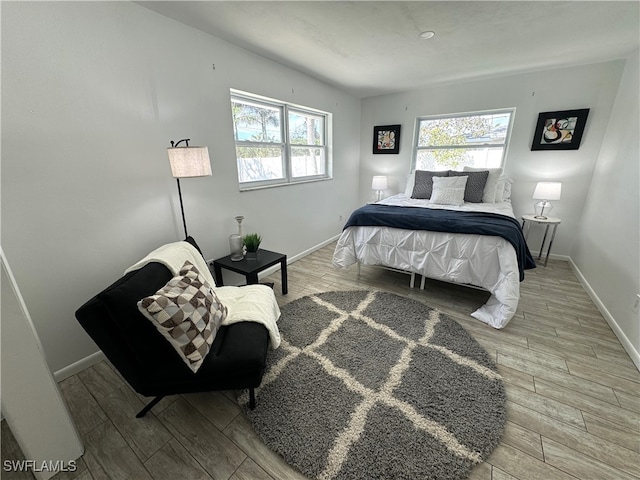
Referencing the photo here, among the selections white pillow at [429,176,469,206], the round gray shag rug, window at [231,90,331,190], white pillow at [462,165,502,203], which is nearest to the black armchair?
the round gray shag rug

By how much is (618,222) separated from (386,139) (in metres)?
3.05

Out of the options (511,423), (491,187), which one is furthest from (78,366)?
(491,187)

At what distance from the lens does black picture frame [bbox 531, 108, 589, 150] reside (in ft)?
10.4

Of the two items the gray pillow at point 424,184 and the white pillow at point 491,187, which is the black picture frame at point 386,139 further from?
the white pillow at point 491,187

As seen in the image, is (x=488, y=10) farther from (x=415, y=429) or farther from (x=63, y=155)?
(x=63, y=155)

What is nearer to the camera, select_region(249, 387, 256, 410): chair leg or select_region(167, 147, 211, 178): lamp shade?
select_region(249, 387, 256, 410): chair leg

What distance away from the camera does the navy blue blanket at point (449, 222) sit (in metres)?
2.23

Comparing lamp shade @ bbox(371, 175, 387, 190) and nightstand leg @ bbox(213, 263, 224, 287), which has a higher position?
lamp shade @ bbox(371, 175, 387, 190)

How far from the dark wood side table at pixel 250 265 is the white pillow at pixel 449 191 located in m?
2.18

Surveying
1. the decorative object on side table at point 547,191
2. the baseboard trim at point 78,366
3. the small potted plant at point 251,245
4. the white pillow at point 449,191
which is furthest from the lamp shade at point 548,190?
the baseboard trim at point 78,366

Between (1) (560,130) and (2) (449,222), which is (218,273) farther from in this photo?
(1) (560,130)

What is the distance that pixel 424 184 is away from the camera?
12.0ft

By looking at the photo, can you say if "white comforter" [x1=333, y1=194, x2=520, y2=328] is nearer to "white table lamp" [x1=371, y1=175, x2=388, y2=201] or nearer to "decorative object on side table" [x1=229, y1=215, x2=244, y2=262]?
"decorative object on side table" [x1=229, y1=215, x2=244, y2=262]

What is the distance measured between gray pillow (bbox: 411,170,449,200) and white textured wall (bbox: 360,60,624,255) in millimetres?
923
